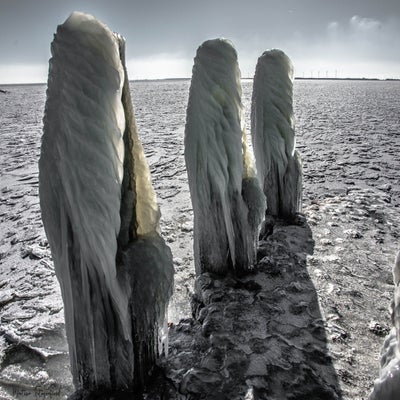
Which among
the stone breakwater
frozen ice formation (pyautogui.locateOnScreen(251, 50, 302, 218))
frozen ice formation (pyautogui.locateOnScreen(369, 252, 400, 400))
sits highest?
frozen ice formation (pyautogui.locateOnScreen(251, 50, 302, 218))

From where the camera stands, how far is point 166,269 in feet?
6.85

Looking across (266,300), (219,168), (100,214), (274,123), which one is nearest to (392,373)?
(100,214)

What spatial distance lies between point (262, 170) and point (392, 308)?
288 centimetres

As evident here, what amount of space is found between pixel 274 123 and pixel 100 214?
285 centimetres

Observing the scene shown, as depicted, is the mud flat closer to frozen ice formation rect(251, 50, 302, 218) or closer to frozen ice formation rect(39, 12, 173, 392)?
frozen ice formation rect(39, 12, 173, 392)

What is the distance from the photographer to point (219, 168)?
309 centimetres

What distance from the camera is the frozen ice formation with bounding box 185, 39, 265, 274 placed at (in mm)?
2977

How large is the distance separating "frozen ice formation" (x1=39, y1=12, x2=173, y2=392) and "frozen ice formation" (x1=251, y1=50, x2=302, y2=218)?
7.84 ft

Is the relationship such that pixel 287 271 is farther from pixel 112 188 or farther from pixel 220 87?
pixel 112 188

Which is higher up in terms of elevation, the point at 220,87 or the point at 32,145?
the point at 220,87

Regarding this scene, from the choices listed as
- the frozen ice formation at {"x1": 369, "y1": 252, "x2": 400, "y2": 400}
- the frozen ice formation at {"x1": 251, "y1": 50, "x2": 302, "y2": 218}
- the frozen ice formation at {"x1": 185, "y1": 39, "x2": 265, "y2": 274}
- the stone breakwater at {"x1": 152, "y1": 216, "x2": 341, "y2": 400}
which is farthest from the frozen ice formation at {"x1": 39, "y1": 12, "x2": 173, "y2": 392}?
the frozen ice formation at {"x1": 251, "y1": 50, "x2": 302, "y2": 218}

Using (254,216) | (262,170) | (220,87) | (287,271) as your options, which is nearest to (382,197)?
(262,170)

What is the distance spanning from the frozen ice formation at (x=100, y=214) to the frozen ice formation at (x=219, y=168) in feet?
3.24

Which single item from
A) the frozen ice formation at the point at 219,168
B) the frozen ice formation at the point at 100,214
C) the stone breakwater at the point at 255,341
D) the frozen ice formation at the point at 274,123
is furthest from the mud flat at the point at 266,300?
the frozen ice formation at the point at 274,123
